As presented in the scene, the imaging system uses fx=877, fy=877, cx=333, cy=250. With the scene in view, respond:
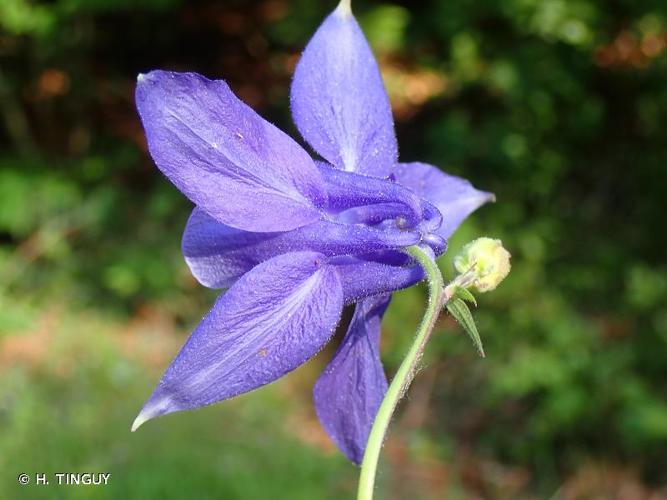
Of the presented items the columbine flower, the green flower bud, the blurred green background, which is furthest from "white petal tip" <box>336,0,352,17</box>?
the blurred green background

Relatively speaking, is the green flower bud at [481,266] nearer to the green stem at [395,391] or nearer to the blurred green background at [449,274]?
the green stem at [395,391]

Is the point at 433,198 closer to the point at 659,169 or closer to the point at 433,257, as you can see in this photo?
the point at 433,257

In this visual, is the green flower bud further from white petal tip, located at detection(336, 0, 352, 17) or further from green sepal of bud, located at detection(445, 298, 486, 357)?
white petal tip, located at detection(336, 0, 352, 17)

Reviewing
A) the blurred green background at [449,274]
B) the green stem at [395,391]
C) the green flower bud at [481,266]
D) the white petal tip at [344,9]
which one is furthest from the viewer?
the blurred green background at [449,274]

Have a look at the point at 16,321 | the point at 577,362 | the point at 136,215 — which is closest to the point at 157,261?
the point at 136,215

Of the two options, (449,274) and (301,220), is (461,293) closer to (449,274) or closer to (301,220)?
(301,220)

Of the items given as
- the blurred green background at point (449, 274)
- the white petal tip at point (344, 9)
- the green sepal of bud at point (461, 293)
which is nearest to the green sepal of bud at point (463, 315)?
the green sepal of bud at point (461, 293)
